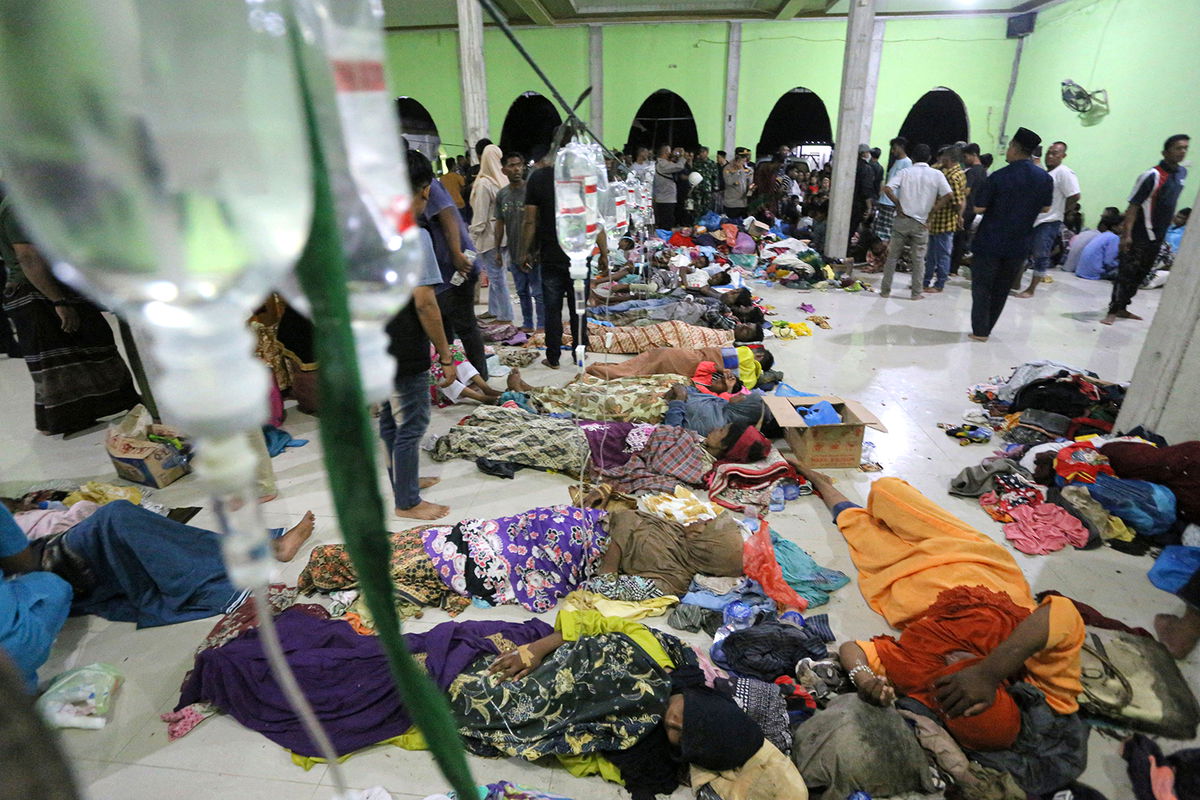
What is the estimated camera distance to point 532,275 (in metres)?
4.98

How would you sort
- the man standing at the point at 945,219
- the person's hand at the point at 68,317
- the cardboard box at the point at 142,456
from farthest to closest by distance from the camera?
the man standing at the point at 945,219, the person's hand at the point at 68,317, the cardboard box at the point at 142,456

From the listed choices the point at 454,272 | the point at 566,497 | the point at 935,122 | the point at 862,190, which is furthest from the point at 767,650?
the point at 935,122

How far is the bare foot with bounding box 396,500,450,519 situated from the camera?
2.70m

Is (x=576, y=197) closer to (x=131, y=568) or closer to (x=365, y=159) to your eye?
(x=365, y=159)

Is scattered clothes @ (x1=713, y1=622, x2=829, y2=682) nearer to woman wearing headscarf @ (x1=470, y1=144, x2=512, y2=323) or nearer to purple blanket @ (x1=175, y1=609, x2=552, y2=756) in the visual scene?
purple blanket @ (x1=175, y1=609, x2=552, y2=756)

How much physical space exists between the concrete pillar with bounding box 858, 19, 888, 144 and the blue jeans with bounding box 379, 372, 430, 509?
10.6 meters

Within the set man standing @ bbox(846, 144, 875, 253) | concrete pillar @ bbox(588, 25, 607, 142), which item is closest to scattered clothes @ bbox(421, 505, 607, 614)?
man standing @ bbox(846, 144, 875, 253)

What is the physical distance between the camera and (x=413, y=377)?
2.42 metres

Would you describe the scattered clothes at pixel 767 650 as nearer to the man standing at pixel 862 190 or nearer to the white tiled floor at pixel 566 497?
the white tiled floor at pixel 566 497

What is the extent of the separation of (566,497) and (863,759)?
5.56 feet

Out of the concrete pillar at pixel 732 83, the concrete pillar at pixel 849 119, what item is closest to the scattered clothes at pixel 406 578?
the concrete pillar at pixel 849 119

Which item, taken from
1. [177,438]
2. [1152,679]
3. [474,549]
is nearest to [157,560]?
[474,549]

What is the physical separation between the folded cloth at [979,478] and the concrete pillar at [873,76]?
9.29 meters

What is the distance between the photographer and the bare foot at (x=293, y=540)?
8.00 ft
